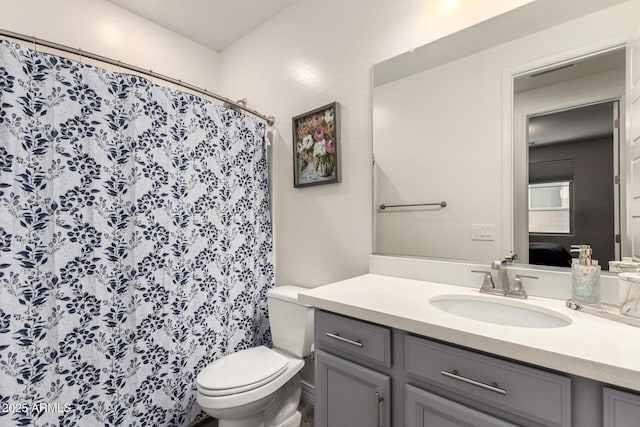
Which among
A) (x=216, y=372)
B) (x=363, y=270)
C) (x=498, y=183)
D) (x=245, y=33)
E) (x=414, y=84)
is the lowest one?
(x=216, y=372)

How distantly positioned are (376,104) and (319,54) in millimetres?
581

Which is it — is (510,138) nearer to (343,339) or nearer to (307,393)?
(343,339)

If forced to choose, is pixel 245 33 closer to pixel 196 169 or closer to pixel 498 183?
pixel 196 169

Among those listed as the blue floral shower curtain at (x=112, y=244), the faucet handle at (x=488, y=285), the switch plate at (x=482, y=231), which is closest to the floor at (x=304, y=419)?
the blue floral shower curtain at (x=112, y=244)

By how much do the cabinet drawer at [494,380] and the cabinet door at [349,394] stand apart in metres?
0.14

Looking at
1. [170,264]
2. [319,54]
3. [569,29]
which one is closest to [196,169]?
[170,264]

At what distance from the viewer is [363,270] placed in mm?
1636

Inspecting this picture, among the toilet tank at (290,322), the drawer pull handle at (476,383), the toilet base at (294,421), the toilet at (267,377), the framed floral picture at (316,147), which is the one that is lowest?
the toilet base at (294,421)

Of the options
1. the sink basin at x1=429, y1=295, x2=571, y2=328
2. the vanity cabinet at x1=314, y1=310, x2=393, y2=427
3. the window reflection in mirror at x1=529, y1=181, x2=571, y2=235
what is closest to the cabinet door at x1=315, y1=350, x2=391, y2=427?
the vanity cabinet at x1=314, y1=310, x2=393, y2=427

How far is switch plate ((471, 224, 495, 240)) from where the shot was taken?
49.0 inches

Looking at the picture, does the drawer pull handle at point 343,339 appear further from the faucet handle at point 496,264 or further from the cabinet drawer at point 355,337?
the faucet handle at point 496,264

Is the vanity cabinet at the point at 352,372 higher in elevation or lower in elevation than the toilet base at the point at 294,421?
higher

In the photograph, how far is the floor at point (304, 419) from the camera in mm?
1719

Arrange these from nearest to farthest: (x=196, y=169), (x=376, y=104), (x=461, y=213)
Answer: (x=461, y=213)
(x=376, y=104)
(x=196, y=169)
